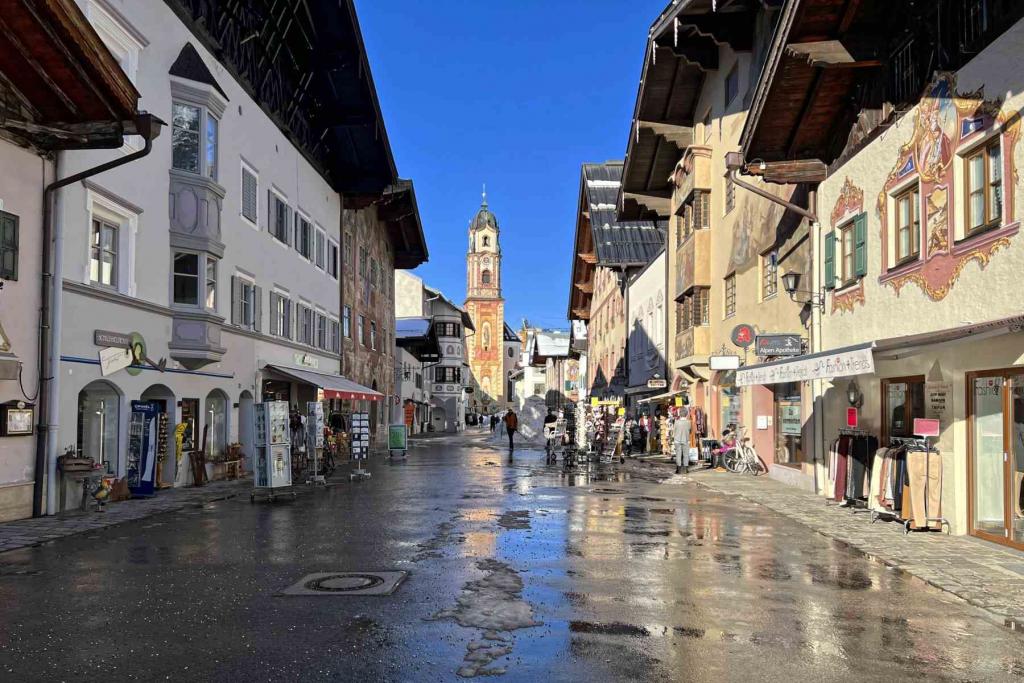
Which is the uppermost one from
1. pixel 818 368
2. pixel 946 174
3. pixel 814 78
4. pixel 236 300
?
pixel 814 78

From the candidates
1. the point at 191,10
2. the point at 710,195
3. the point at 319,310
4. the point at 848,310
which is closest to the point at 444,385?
the point at 319,310

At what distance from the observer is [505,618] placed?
7.24 m

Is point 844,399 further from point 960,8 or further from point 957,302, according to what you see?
point 960,8

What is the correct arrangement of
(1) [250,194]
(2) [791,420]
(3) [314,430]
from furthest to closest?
(1) [250,194], (3) [314,430], (2) [791,420]

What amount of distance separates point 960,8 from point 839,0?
2.62 metres

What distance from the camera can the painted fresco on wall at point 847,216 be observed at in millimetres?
15078

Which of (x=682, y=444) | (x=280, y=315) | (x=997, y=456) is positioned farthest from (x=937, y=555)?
(x=280, y=315)

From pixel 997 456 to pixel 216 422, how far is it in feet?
57.1

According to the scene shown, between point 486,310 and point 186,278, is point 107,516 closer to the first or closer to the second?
point 186,278

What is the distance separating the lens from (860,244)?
15.0m

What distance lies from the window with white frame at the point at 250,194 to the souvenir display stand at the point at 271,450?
26.9 ft

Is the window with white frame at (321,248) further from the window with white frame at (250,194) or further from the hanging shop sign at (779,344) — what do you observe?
the hanging shop sign at (779,344)

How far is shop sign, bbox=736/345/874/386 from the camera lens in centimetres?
1212

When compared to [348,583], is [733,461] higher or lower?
lower
